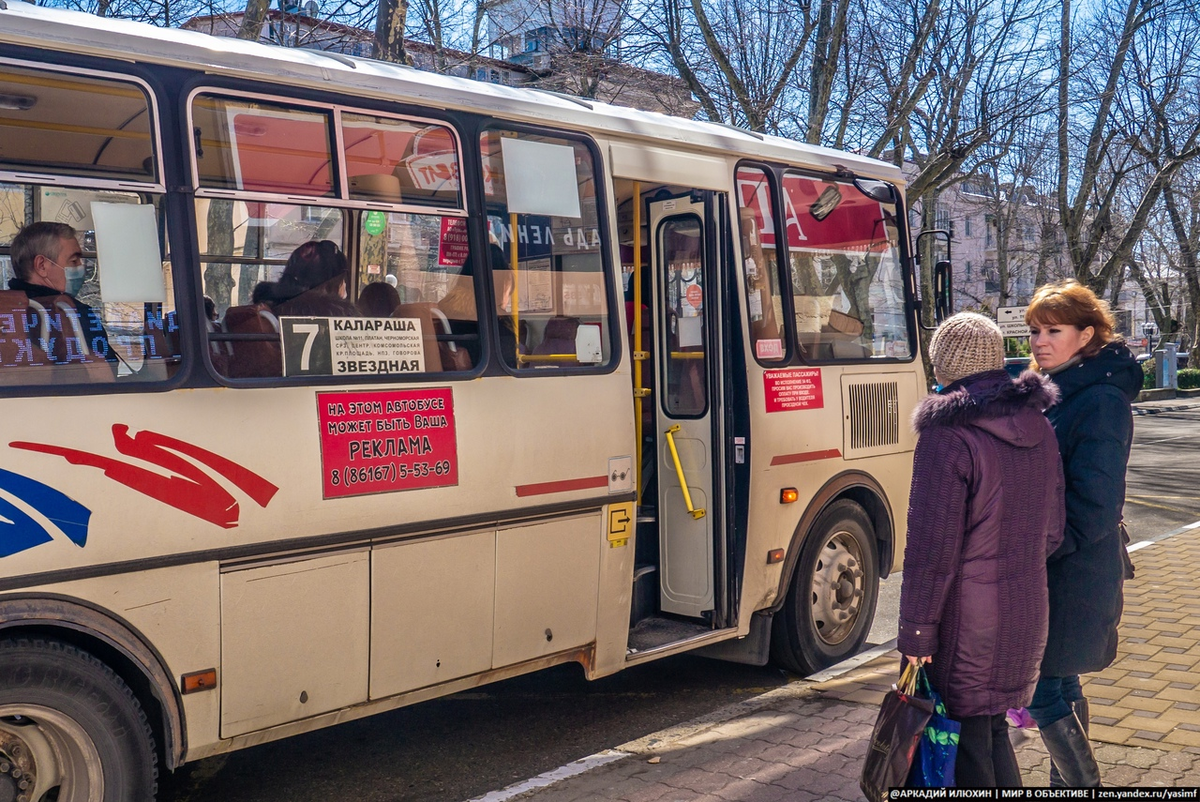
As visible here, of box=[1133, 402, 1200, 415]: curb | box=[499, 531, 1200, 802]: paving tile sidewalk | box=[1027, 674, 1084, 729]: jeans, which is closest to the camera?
box=[1027, 674, 1084, 729]: jeans

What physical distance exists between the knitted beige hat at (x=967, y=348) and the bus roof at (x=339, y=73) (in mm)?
2197

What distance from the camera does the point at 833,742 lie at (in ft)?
16.0

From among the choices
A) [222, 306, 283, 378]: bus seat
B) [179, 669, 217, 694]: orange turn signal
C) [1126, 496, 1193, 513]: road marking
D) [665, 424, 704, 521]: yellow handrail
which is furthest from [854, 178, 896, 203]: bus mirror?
[1126, 496, 1193, 513]: road marking

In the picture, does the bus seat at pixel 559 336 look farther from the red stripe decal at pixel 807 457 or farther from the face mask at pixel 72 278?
the face mask at pixel 72 278

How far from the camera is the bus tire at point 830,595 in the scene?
6.04m

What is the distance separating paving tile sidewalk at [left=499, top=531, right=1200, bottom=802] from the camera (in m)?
4.33

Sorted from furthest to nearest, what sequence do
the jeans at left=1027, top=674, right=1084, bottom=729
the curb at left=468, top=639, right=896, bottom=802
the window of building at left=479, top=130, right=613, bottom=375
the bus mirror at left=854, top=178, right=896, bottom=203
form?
the bus mirror at left=854, top=178, right=896, bottom=203
the window of building at left=479, top=130, right=613, bottom=375
the curb at left=468, top=639, right=896, bottom=802
the jeans at left=1027, top=674, right=1084, bottom=729

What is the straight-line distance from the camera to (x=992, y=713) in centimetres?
331

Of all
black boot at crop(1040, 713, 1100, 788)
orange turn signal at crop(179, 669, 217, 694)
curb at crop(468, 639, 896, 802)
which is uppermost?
orange turn signal at crop(179, 669, 217, 694)

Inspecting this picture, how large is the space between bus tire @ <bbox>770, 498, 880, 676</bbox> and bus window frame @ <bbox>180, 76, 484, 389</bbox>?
2.49m

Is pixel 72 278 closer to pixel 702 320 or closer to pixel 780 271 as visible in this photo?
pixel 702 320

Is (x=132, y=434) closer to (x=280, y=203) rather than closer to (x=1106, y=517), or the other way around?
(x=280, y=203)

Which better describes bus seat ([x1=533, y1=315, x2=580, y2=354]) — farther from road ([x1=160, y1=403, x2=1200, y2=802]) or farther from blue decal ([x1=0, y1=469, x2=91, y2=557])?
blue decal ([x1=0, y1=469, x2=91, y2=557])

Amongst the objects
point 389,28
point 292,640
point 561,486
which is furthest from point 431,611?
point 389,28
